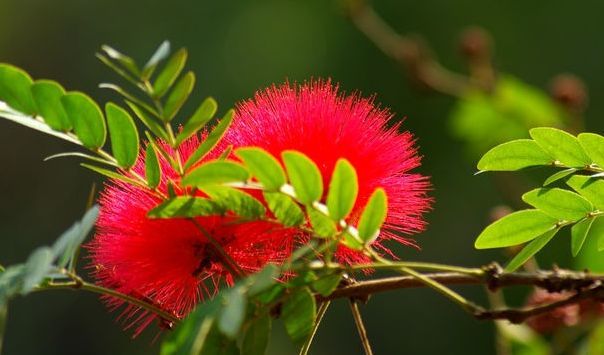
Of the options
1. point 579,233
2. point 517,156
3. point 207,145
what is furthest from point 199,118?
point 579,233

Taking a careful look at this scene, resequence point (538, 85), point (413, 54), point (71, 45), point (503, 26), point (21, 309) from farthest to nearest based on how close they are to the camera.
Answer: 1. point (71, 45)
2. point (21, 309)
3. point (503, 26)
4. point (538, 85)
5. point (413, 54)

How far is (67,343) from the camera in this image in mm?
10633

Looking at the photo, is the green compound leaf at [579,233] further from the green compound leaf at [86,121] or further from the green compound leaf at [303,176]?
the green compound leaf at [86,121]

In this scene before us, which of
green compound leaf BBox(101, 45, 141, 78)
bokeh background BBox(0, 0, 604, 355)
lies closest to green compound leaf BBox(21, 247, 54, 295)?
green compound leaf BBox(101, 45, 141, 78)

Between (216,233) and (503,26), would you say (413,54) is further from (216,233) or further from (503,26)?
(503,26)

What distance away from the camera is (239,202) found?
55.9 inches

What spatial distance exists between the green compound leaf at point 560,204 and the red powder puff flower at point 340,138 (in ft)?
0.56

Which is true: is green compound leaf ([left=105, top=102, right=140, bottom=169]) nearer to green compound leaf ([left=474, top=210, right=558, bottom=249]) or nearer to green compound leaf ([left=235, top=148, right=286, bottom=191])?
green compound leaf ([left=235, top=148, right=286, bottom=191])

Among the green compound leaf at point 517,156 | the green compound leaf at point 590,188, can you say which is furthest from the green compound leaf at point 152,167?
the green compound leaf at point 590,188

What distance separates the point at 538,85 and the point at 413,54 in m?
4.91

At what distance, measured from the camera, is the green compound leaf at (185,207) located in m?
1.42

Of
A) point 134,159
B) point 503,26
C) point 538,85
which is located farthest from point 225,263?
point 503,26

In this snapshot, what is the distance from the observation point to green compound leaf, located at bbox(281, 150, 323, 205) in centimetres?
137

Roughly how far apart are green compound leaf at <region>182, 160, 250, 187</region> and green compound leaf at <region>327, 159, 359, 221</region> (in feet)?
0.36
